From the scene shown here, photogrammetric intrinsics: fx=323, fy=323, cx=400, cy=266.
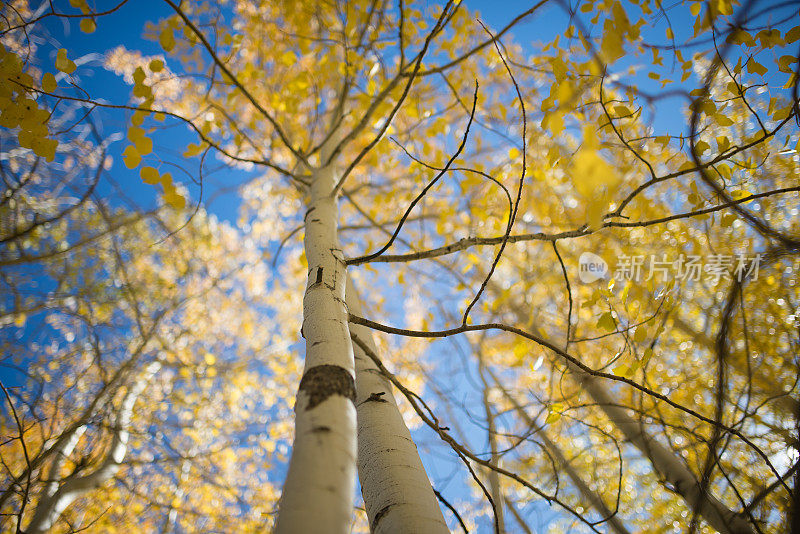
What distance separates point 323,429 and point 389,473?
1.37ft

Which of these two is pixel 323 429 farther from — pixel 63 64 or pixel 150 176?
pixel 63 64

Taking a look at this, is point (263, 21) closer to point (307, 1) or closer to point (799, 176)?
point (307, 1)

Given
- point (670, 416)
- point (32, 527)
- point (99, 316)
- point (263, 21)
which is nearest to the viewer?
point (32, 527)

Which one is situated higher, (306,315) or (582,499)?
(306,315)

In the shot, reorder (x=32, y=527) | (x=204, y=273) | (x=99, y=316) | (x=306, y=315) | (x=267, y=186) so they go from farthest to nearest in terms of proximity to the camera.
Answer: (x=267, y=186), (x=204, y=273), (x=99, y=316), (x=32, y=527), (x=306, y=315)

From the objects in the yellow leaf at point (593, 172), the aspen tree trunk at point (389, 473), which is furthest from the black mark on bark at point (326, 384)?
the yellow leaf at point (593, 172)

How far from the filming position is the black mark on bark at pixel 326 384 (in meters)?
0.63

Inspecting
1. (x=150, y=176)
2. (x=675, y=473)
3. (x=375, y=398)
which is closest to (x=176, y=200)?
(x=150, y=176)

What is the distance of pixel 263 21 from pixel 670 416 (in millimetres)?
5334

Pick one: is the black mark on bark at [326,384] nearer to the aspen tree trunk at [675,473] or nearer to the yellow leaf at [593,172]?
the yellow leaf at [593,172]

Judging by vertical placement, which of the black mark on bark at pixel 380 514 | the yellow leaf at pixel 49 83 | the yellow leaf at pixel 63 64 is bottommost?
the black mark on bark at pixel 380 514

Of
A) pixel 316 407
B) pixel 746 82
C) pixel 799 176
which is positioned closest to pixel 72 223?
pixel 316 407

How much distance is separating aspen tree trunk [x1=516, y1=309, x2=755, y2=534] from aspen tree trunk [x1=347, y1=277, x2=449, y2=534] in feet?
2.31

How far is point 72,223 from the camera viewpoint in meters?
3.95
